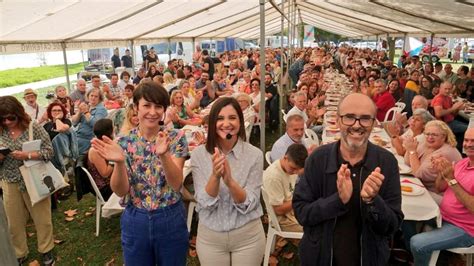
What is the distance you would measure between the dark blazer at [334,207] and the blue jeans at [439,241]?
1652 mm

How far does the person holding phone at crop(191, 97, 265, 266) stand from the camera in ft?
7.04

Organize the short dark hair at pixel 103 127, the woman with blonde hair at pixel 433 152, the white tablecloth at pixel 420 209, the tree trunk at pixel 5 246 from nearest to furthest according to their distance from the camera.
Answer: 1. the tree trunk at pixel 5 246
2. the white tablecloth at pixel 420 209
3. the woman with blonde hair at pixel 433 152
4. the short dark hair at pixel 103 127

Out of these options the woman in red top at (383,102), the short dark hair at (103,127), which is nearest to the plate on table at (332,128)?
the woman in red top at (383,102)

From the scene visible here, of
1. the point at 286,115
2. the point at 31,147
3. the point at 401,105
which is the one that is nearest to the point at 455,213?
the point at 286,115

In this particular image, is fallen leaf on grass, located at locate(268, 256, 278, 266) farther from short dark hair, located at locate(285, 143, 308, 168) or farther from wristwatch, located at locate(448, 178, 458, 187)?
wristwatch, located at locate(448, 178, 458, 187)

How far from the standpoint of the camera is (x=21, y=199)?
342 cm

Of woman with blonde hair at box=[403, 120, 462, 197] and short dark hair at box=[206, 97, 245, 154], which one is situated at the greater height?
short dark hair at box=[206, 97, 245, 154]

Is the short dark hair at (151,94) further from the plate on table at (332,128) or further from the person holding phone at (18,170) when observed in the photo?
the plate on table at (332,128)

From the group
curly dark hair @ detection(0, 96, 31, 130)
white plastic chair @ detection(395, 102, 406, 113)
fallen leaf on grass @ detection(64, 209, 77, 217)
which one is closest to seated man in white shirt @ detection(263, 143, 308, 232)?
curly dark hair @ detection(0, 96, 31, 130)

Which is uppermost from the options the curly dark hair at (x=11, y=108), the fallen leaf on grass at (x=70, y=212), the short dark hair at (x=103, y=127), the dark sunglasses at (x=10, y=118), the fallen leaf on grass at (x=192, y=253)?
the curly dark hair at (x=11, y=108)

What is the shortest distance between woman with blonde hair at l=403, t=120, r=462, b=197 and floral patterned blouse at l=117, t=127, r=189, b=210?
8.95 feet

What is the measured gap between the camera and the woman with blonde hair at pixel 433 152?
142 inches

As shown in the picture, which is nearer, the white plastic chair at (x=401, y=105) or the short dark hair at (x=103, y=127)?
the short dark hair at (x=103, y=127)

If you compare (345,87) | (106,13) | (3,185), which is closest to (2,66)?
(106,13)
